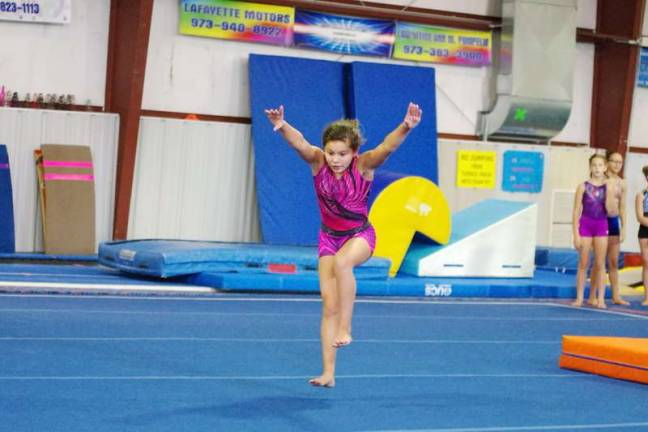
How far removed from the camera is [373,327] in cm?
887

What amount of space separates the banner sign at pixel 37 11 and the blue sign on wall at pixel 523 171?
6803 mm

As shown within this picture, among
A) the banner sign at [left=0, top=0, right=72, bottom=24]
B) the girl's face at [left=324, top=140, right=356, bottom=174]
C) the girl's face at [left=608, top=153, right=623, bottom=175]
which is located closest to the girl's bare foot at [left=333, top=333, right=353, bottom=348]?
the girl's face at [left=324, top=140, right=356, bottom=174]

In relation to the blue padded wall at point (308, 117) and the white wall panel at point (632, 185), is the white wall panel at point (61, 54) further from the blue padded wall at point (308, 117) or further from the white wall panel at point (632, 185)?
the white wall panel at point (632, 185)

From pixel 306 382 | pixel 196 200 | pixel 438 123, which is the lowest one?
pixel 306 382

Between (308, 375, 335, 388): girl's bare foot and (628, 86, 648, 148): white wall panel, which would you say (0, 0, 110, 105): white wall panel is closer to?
(308, 375, 335, 388): girl's bare foot

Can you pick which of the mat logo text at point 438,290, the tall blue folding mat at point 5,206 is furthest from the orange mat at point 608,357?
the tall blue folding mat at point 5,206

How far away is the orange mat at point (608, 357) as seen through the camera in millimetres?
6691

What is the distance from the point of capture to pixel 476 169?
1623 cm

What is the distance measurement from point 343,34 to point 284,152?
2.05 metres

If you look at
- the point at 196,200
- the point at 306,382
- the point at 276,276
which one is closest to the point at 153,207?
the point at 196,200

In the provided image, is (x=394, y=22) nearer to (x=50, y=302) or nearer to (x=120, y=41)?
(x=120, y=41)

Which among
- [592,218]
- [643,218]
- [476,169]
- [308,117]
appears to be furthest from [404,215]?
[476,169]

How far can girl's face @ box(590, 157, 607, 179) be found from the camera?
1070 centimetres

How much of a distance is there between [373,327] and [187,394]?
3.50 metres
